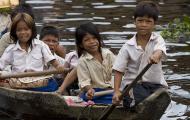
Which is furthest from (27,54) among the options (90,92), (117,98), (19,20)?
(117,98)

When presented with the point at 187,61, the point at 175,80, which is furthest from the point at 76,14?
the point at 175,80

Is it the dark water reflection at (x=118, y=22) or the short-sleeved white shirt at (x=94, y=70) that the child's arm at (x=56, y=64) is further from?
the dark water reflection at (x=118, y=22)

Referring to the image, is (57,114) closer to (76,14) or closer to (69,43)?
(69,43)

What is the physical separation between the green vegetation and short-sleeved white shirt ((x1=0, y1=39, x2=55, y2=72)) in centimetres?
473

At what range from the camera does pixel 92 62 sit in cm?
734

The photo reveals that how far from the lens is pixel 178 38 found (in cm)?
1230

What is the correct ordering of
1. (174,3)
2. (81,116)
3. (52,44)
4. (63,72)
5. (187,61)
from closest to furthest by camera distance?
(81,116)
(63,72)
(52,44)
(187,61)
(174,3)

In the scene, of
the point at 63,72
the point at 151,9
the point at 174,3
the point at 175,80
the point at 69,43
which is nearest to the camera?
the point at 151,9

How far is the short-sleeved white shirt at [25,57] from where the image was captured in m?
7.89

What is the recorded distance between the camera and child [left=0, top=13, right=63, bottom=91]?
Result: 7844 mm

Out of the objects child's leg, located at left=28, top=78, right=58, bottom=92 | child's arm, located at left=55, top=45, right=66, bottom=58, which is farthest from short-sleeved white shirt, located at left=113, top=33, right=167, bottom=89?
child's arm, located at left=55, top=45, right=66, bottom=58

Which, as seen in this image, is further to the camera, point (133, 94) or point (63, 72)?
point (63, 72)

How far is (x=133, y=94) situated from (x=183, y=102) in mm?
1837

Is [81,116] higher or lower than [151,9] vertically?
lower
